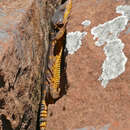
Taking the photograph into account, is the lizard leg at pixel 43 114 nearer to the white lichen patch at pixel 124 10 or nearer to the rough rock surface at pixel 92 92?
the rough rock surface at pixel 92 92

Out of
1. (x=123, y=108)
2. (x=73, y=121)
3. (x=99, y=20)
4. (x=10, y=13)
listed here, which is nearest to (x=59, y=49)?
(x=99, y=20)

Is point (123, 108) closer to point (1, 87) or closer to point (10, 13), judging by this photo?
point (1, 87)

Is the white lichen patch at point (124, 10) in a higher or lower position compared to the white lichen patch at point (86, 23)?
higher

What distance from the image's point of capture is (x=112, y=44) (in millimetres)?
3643

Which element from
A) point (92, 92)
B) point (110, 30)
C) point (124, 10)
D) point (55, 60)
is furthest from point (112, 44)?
point (55, 60)

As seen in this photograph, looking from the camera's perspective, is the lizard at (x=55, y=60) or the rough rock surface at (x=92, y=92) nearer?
the rough rock surface at (x=92, y=92)

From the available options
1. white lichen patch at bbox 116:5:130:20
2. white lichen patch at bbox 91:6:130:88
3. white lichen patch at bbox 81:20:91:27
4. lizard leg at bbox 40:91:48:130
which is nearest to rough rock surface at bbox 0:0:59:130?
lizard leg at bbox 40:91:48:130

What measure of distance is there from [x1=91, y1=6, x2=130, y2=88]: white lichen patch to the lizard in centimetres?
95

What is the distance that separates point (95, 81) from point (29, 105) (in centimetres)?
111

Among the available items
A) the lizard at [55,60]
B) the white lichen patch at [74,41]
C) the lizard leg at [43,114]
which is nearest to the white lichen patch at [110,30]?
the white lichen patch at [74,41]

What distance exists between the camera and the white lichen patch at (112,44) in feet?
11.0

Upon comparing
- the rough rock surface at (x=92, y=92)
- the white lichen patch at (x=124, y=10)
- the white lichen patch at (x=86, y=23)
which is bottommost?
the rough rock surface at (x=92, y=92)

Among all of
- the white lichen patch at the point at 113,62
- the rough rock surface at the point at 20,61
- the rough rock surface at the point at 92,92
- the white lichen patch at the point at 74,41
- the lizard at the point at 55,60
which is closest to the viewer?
the rough rock surface at the point at 20,61

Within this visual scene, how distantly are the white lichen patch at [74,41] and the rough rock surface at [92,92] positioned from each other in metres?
0.09
